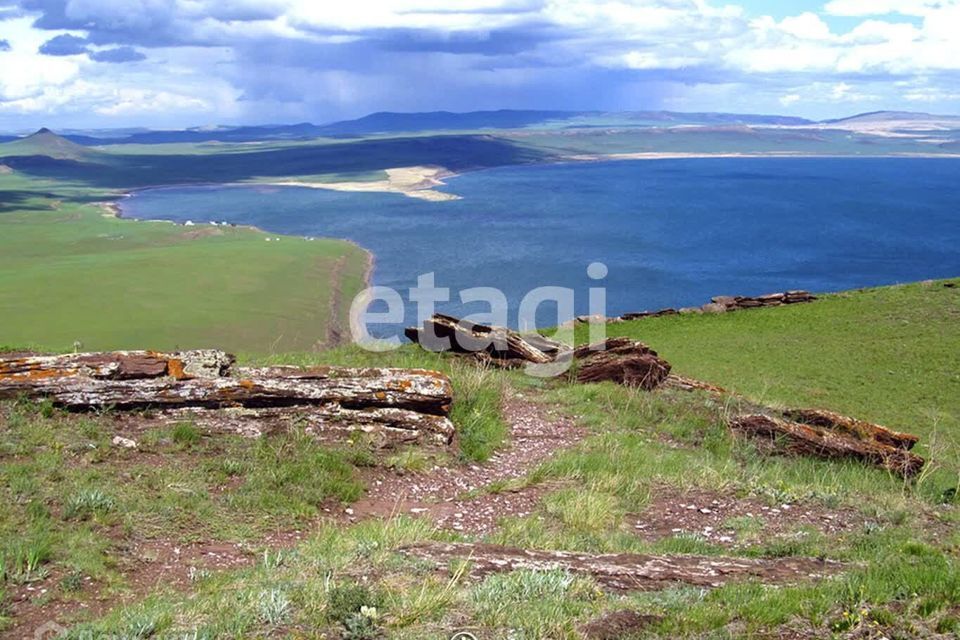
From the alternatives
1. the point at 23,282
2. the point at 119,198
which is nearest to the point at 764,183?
the point at 119,198

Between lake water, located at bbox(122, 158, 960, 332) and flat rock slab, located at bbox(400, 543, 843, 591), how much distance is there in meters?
46.7

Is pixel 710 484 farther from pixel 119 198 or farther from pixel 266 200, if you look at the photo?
pixel 119 198

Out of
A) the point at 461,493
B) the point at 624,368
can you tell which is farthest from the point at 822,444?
the point at 461,493

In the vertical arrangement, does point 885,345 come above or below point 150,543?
below

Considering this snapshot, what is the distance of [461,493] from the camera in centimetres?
854

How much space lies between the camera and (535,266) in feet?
247

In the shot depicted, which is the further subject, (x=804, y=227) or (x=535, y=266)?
(x=804, y=227)

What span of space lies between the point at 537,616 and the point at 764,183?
586 ft

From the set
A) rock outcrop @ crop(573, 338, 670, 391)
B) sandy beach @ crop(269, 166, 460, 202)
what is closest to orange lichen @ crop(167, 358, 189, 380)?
rock outcrop @ crop(573, 338, 670, 391)

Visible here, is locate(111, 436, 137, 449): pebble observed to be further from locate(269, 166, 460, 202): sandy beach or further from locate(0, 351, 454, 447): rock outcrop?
locate(269, 166, 460, 202): sandy beach

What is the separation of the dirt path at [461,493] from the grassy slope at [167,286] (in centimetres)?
1853

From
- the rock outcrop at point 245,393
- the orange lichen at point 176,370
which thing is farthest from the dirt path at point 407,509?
the orange lichen at point 176,370

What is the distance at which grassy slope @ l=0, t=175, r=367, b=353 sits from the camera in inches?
1800

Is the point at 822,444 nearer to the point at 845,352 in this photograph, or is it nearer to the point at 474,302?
the point at 845,352
